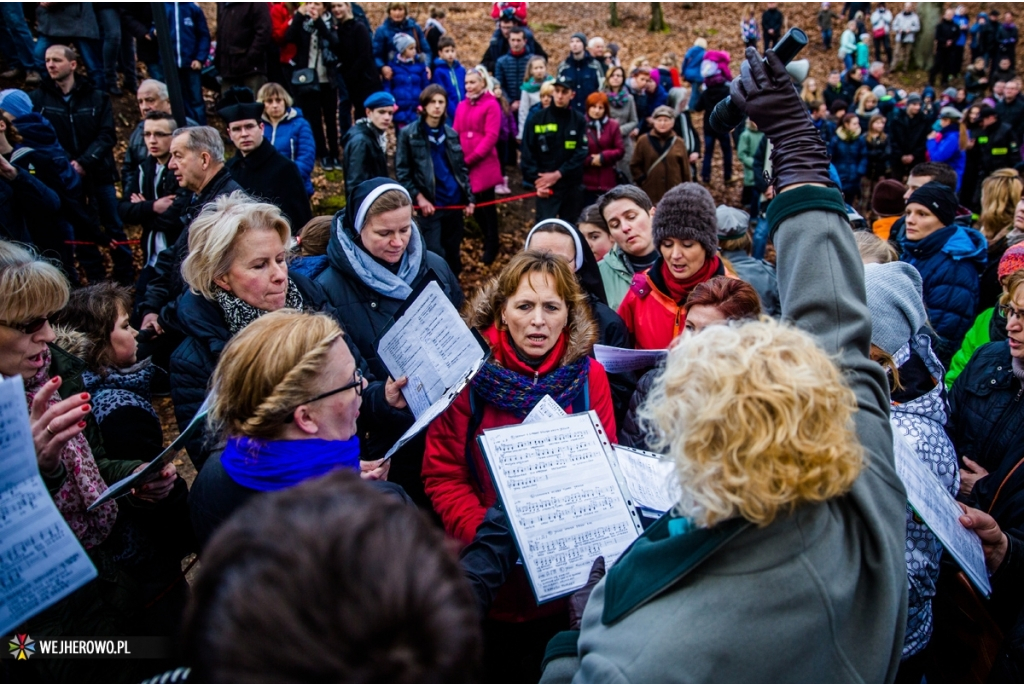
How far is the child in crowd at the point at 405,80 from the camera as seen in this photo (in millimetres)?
9953

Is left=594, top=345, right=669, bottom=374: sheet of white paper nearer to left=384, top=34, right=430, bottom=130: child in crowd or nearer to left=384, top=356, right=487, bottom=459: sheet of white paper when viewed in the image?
left=384, top=356, right=487, bottom=459: sheet of white paper

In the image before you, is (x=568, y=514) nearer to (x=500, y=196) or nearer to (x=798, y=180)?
(x=798, y=180)

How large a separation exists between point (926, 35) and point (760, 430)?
2404cm

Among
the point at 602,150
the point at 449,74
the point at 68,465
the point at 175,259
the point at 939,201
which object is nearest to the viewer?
the point at 68,465

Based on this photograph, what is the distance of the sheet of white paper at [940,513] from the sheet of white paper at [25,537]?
7.28ft

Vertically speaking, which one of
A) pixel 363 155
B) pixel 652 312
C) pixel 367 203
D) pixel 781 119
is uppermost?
pixel 781 119

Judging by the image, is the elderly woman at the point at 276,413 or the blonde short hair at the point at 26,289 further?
the blonde short hair at the point at 26,289

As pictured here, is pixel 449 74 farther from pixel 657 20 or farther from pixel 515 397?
pixel 657 20

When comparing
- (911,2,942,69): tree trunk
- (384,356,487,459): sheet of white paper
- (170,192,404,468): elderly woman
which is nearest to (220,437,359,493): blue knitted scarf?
(384,356,487,459): sheet of white paper

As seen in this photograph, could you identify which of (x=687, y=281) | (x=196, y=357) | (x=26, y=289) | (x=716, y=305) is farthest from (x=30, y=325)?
(x=687, y=281)

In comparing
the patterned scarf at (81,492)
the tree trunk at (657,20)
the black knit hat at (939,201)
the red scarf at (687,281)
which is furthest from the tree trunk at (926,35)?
the patterned scarf at (81,492)

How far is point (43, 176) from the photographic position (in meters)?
5.77

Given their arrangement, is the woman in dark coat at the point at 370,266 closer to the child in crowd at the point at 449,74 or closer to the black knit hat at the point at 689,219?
the black knit hat at the point at 689,219

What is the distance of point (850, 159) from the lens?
38.7 feet
